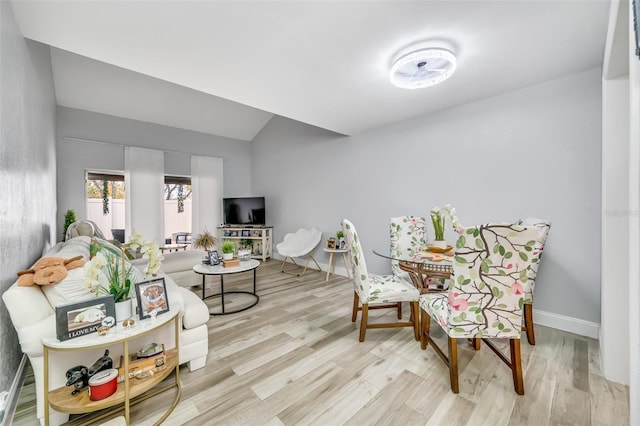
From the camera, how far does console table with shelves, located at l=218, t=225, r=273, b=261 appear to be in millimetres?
5418

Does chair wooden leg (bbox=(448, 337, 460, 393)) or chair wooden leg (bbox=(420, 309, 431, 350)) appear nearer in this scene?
chair wooden leg (bbox=(448, 337, 460, 393))

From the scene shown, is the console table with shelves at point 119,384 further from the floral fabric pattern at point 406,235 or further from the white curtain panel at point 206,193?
the white curtain panel at point 206,193

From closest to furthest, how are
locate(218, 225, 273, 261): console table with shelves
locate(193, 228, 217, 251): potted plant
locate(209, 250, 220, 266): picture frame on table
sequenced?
locate(209, 250, 220, 266): picture frame on table < locate(193, 228, 217, 251): potted plant < locate(218, 225, 273, 261): console table with shelves

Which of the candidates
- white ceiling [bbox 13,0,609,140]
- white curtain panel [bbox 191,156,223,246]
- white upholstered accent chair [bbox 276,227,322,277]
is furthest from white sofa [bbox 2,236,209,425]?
white curtain panel [bbox 191,156,223,246]

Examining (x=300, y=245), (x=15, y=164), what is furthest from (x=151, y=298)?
(x=300, y=245)

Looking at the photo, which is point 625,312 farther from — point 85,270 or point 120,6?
point 120,6

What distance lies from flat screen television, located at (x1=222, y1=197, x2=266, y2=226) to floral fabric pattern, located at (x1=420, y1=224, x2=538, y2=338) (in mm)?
4452

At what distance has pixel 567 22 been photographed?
1751mm

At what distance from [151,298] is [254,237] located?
3.85 metres

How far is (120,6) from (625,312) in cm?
374

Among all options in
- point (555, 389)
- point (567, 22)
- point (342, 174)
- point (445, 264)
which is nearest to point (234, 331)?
point (445, 264)

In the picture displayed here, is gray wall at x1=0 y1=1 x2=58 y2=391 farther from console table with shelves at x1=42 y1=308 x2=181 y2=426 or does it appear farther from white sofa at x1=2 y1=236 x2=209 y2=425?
console table with shelves at x1=42 y1=308 x2=181 y2=426

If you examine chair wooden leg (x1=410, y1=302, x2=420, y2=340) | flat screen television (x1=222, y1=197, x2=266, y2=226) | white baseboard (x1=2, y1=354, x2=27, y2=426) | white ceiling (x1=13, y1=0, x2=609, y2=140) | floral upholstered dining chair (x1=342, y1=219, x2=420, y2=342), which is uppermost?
white ceiling (x1=13, y1=0, x2=609, y2=140)

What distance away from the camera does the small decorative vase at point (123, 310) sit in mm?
1509
